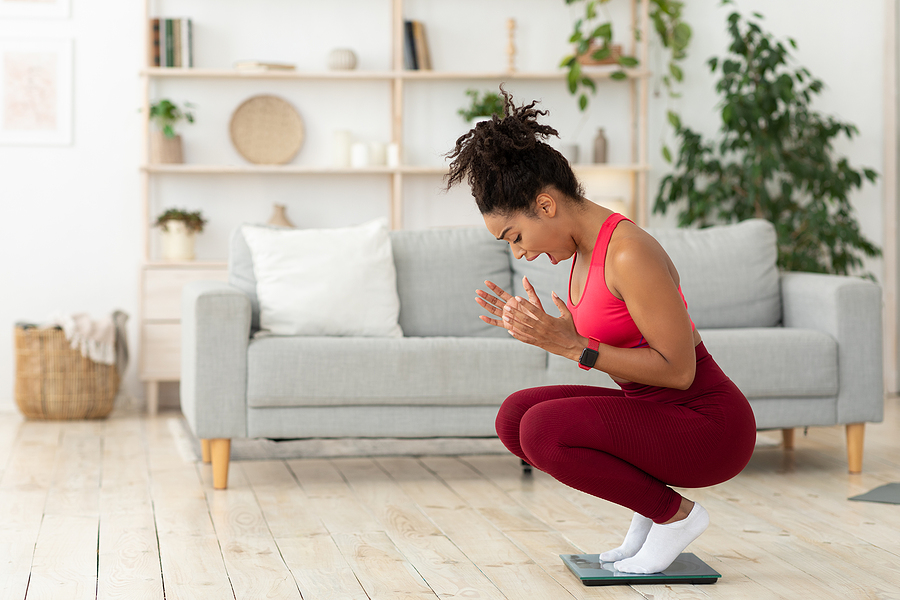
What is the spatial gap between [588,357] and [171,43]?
3.51m

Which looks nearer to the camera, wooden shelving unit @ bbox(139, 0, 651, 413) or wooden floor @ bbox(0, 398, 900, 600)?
wooden floor @ bbox(0, 398, 900, 600)

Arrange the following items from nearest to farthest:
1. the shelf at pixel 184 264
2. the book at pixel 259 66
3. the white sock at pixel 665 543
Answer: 1. the white sock at pixel 665 543
2. the shelf at pixel 184 264
3. the book at pixel 259 66

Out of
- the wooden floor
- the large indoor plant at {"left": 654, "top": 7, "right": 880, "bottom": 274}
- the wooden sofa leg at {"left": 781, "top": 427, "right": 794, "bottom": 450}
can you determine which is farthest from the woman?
the large indoor plant at {"left": 654, "top": 7, "right": 880, "bottom": 274}

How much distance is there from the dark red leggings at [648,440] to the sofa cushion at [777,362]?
1112 millimetres

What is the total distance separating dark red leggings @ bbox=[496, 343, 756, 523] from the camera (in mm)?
1834

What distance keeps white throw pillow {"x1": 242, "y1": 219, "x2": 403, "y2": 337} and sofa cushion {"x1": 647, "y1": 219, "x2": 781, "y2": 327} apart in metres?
1.02

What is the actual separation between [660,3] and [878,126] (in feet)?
4.42

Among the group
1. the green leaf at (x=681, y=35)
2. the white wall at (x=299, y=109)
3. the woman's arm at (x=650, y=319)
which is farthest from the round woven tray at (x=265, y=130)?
the woman's arm at (x=650, y=319)

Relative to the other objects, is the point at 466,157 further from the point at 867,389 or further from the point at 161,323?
the point at 161,323

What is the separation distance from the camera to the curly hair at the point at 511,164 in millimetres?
1758

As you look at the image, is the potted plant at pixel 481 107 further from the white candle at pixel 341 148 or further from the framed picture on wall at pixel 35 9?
the framed picture on wall at pixel 35 9

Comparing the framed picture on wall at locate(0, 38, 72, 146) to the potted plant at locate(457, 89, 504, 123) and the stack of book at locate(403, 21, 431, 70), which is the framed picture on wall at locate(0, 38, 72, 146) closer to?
the stack of book at locate(403, 21, 431, 70)

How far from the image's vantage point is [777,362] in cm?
298

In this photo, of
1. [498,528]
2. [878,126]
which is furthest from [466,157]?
[878,126]
